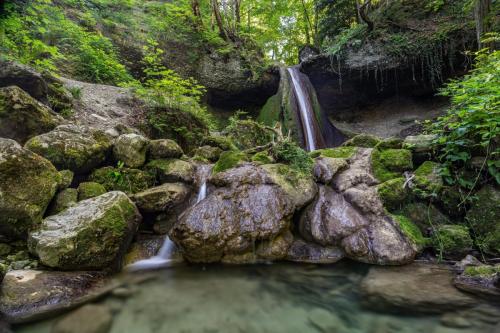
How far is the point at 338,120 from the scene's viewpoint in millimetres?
12703

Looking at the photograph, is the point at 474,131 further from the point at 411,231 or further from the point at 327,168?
the point at 327,168

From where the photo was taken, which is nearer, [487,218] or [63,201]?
[487,218]

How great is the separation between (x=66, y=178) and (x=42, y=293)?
2.06 metres

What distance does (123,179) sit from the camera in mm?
5023

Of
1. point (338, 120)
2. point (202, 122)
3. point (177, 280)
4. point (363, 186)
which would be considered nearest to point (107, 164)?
point (177, 280)

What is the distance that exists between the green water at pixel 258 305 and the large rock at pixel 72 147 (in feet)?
8.12

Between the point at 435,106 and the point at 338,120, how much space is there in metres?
3.91

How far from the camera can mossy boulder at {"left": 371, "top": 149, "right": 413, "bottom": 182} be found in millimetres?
5027

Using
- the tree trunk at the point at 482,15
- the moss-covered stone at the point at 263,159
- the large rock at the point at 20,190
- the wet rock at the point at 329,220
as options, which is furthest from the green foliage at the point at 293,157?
the tree trunk at the point at 482,15

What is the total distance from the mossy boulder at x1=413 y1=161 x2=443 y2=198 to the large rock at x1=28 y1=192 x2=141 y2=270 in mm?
4870

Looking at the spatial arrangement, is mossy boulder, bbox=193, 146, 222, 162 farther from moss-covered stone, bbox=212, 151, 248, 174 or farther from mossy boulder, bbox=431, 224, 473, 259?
mossy boulder, bbox=431, 224, 473, 259

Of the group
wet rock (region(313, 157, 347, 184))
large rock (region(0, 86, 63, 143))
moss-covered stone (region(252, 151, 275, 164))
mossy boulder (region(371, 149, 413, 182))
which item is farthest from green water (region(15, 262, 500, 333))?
large rock (region(0, 86, 63, 143))

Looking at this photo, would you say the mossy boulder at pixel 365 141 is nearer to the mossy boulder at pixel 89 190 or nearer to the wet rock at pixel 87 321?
the mossy boulder at pixel 89 190

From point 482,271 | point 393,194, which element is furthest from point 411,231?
point 482,271
